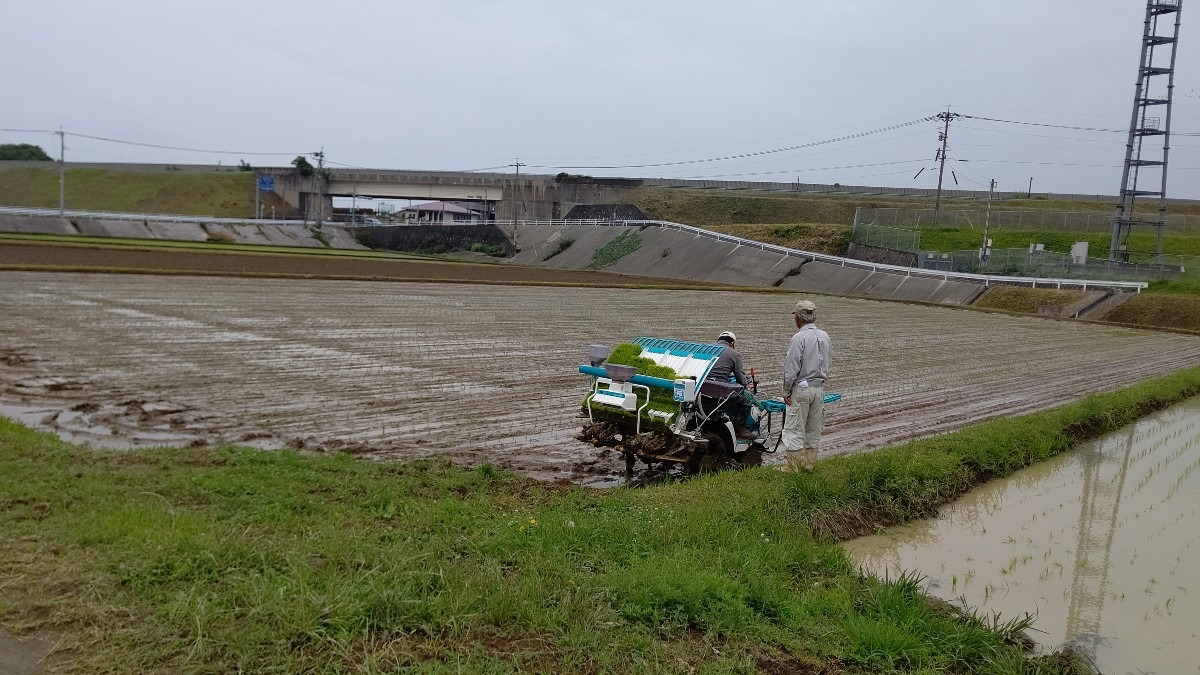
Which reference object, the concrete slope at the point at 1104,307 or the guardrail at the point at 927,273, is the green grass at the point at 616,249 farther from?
the concrete slope at the point at 1104,307

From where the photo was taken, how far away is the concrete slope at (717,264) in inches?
1839

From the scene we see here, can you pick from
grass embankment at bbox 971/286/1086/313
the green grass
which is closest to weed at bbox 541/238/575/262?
the green grass

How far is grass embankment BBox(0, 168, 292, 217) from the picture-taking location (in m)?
86.4

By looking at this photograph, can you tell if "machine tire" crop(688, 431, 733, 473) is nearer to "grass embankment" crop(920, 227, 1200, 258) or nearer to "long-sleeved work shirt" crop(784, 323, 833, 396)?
"long-sleeved work shirt" crop(784, 323, 833, 396)

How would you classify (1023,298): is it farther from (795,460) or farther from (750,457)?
(795,460)

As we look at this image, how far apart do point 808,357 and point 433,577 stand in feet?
16.7

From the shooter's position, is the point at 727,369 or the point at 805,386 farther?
the point at 727,369

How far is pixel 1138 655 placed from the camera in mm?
5359

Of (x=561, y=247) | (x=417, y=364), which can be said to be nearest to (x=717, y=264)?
(x=561, y=247)

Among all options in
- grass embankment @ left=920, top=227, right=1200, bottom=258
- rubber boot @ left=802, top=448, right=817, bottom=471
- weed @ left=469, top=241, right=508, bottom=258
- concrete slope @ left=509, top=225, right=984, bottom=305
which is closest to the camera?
rubber boot @ left=802, top=448, right=817, bottom=471

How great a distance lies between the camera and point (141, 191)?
8856cm

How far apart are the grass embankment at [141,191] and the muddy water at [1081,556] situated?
88.5m

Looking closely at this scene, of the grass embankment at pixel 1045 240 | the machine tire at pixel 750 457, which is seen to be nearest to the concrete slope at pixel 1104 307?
the grass embankment at pixel 1045 240

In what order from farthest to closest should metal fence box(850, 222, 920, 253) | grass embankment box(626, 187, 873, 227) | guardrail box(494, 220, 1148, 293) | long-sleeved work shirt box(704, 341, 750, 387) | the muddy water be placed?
grass embankment box(626, 187, 873, 227), metal fence box(850, 222, 920, 253), guardrail box(494, 220, 1148, 293), long-sleeved work shirt box(704, 341, 750, 387), the muddy water
